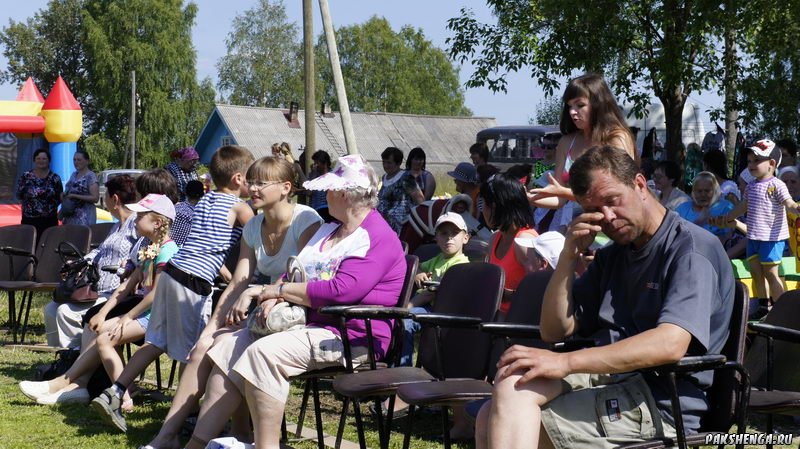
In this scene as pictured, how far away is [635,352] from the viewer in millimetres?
3184

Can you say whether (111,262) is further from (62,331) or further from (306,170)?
(306,170)

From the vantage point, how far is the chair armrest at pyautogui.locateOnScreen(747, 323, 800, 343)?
387cm

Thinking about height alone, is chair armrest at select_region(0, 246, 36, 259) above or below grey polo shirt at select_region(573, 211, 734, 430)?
below

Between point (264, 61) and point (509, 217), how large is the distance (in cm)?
6219

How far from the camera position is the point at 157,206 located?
255 inches

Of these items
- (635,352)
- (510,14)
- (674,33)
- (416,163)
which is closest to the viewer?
(635,352)

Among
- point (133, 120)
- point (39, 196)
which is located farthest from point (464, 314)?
point (133, 120)

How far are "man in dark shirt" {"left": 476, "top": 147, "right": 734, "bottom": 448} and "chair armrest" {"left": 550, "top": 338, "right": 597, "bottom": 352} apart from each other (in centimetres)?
12

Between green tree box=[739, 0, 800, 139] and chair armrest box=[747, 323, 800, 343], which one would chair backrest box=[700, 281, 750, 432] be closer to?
chair armrest box=[747, 323, 800, 343]

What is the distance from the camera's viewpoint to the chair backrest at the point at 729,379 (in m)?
3.43

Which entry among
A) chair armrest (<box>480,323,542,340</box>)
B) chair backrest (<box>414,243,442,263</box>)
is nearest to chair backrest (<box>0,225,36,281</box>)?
chair backrest (<box>414,243,442,263</box>)

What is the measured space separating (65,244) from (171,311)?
2.76 meters

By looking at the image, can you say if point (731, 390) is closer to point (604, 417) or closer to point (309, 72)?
point (604, 417)

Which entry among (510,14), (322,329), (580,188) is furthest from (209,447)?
(510,14)
